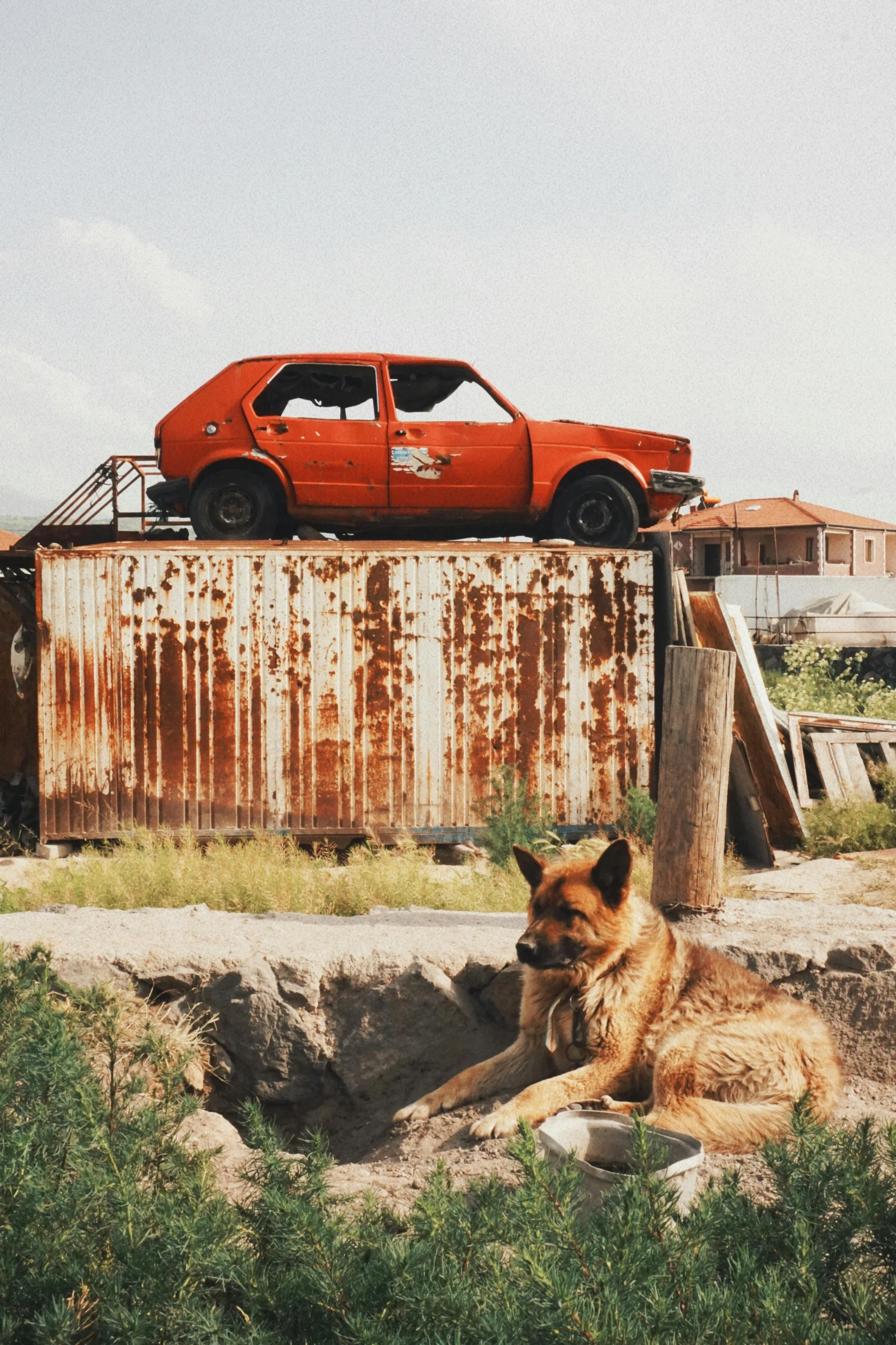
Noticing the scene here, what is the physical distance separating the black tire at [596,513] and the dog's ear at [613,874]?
7184mm

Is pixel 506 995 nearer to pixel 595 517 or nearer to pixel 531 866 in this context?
pixel 531 866

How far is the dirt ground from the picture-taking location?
10.9ft

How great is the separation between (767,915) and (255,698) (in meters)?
5.66

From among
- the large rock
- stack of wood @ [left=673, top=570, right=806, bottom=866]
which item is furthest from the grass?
stack of wood @ [left=673, top=570, right=806, bottom=866]

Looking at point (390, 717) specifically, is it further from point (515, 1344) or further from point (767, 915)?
point (515, 1344)

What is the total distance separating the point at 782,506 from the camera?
52.0m

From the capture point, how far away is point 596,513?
10836 millimetres

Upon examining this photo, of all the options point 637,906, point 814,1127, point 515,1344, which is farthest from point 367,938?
point 515,1344

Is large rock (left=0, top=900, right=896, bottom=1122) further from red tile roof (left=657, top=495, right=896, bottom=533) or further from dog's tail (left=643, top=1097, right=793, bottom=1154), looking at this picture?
red tile roof (left=657, top=495, right=896, bottom=533)

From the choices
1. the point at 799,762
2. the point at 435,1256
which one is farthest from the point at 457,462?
the point at 435,1256

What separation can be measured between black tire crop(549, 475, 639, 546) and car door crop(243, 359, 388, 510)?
179cm

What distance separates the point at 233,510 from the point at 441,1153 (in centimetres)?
780

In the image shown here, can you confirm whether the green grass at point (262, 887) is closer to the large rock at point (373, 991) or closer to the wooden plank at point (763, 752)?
the large rock at point (373, 991)

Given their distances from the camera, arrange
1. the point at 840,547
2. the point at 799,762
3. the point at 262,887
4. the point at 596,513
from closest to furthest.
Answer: the point at 262,887
the point at 596,513
the point at 799,762
the point at 840,547
